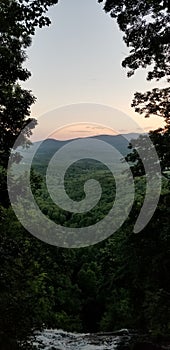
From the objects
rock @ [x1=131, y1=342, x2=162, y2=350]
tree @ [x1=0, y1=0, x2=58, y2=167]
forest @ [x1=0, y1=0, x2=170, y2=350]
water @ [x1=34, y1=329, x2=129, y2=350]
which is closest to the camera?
forest @ [x1=0, y1=0, x2=170, y2=350]

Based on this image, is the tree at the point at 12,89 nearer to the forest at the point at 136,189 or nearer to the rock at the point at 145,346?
the forest at the point at 136,189

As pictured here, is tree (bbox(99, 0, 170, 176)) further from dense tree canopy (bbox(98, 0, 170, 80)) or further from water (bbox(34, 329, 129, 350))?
water (bbox(34, 329, 129, 350))

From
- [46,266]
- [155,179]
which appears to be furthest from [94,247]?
[155,179]

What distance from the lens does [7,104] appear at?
9.92m

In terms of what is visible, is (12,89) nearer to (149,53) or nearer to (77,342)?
(149,53)

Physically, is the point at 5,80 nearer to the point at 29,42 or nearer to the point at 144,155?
the point at 29,42

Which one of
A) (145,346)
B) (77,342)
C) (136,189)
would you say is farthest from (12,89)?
(77,342)

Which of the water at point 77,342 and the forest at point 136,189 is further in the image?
the water at point 77,342

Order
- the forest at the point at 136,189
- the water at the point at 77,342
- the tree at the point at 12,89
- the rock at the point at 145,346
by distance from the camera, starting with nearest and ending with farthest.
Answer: the forest at the point at 136,189 → the tree at the point at 12,89 → the rock at the point at 145,346 → the water at the point at 77,342

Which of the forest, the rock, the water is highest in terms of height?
the forest

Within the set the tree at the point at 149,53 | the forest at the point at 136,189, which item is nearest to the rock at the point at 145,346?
the forest at the point at 136,189

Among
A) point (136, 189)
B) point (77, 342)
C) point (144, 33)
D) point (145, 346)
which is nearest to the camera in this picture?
point (144, 33)

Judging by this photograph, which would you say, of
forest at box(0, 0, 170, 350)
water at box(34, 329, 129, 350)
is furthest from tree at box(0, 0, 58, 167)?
Result: water at box(34, 329, 129, 350)

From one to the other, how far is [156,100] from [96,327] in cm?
3706
